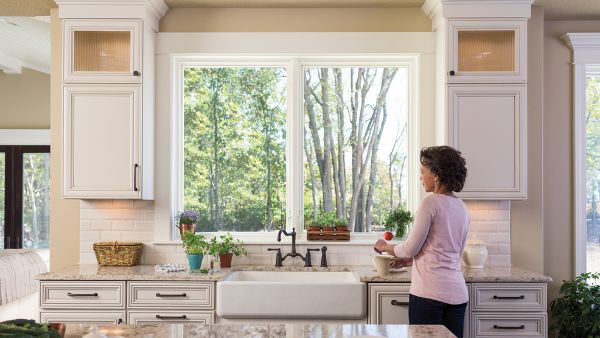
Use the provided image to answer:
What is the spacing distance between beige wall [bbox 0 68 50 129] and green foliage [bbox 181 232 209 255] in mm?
6081

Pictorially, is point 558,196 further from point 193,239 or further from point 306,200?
point 193,239

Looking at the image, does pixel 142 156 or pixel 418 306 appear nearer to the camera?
pixel 418 306

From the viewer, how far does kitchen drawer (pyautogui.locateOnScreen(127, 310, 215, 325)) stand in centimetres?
390

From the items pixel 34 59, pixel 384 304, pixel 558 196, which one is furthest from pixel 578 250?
pixel 34 59

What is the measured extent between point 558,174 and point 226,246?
240 cm

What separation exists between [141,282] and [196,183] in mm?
1023

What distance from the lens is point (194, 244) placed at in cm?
425

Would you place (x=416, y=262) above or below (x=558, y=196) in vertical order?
below

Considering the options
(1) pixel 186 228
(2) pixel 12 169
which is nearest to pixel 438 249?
(1) pixel 186 228

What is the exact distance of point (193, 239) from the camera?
4262mm

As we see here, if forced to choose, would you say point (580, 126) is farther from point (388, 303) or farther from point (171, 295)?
point (171, 295)

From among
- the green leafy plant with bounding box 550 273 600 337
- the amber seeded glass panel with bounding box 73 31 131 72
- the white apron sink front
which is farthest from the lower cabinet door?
the green leafy plant with bounding box 550 273 600 337

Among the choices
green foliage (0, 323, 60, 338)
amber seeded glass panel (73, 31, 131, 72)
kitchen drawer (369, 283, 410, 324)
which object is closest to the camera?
green foliage (0, 323, 60, 338)

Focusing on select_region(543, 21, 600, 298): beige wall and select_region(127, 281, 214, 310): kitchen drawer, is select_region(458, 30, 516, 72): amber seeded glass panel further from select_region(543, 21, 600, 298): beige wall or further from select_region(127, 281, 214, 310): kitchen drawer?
select_region(127, 281, 214, 310): kitchen drawer
